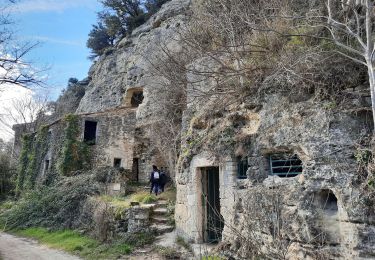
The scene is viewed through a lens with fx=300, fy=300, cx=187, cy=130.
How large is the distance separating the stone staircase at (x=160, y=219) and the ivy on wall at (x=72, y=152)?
6.86 metres

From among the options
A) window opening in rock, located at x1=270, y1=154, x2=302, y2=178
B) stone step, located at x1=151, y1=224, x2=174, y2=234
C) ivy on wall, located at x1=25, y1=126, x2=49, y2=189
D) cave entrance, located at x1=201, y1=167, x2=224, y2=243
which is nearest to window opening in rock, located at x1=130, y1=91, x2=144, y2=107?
ivy on wall, located at x1=25, y1=126, x2=49, y2=189

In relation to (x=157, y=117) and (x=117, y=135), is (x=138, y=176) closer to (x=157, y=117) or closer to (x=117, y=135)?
(x=117, y=135)

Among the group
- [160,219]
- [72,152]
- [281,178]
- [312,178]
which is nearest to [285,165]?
[281,178]

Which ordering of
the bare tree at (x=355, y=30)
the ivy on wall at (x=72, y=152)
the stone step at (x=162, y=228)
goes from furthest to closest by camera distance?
the ivy on wall at (x=72, y=152), the stone step at (x=162, y=228), the bare tree at (x=355, y=30)

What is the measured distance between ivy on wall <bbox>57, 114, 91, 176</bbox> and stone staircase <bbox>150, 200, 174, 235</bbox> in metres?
6.86

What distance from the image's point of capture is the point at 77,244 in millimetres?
9430

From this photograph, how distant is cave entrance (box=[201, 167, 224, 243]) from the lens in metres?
8.08

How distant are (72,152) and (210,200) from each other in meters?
10.5

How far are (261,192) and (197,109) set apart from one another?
4146 mm

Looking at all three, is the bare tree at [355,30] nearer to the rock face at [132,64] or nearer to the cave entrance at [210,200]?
the cave entrance at [210,200]

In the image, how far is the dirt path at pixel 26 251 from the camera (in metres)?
8.43

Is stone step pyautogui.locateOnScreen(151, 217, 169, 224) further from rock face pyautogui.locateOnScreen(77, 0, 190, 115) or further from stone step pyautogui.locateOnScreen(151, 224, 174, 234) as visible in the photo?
rock face pyautogui.locateOnScreen(77, 0, 190, 115)

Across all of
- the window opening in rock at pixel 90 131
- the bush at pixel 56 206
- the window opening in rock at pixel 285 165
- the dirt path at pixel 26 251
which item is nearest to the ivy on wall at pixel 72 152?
the window opening in rock at pixel 90 131

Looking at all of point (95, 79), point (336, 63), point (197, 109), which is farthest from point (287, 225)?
point (95, 79)
